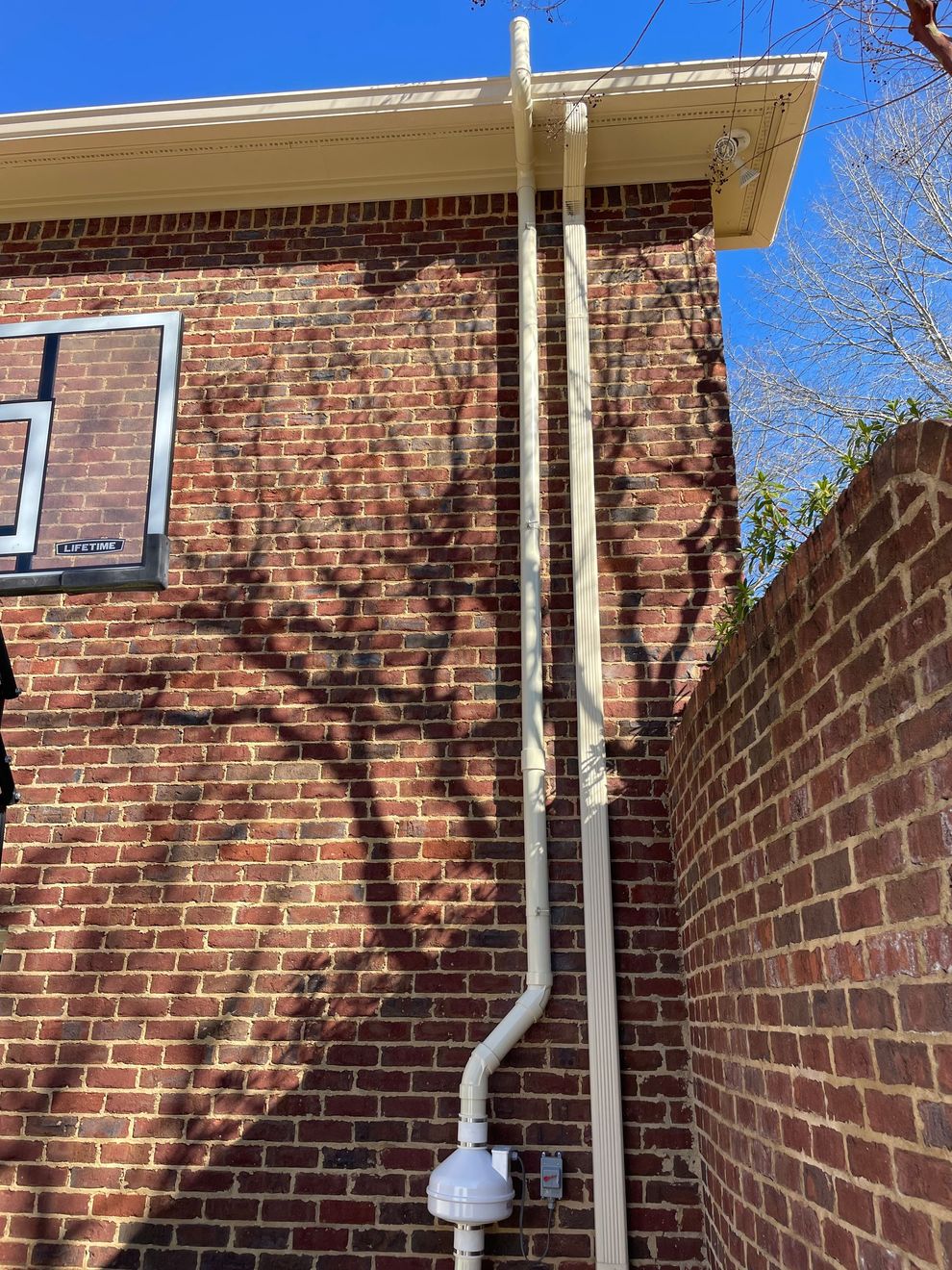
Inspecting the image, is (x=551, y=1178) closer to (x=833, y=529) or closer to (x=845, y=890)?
(x=845, y=890)

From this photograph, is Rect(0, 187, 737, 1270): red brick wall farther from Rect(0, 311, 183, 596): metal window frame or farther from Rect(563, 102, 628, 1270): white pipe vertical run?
Rect(0, 311, 183, 596): metal window frame

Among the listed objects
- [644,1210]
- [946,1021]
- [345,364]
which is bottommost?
[644,1210]

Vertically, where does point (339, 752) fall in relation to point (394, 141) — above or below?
below

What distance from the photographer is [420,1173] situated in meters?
3.20

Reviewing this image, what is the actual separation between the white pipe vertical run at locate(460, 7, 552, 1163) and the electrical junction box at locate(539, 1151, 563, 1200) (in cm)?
22

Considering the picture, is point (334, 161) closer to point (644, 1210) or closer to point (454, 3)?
point (454, 3)

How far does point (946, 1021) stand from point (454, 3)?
353 centimetres

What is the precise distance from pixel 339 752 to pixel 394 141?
274 centimetres

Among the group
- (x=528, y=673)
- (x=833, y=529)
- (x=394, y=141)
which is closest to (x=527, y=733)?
(x=528, y=673)

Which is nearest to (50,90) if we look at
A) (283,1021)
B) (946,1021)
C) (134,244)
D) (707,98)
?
(134,244)

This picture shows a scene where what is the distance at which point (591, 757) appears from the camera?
354 centimetres

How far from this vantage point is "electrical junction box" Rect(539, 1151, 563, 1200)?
3094 millimetres

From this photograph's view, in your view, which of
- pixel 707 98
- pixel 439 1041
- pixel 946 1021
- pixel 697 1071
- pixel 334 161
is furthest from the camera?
pixel 334 161

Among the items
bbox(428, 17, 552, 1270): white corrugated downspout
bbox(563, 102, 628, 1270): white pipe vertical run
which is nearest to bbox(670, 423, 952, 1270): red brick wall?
bbox(563, 102, 628, 1270): white pipe vertical run
